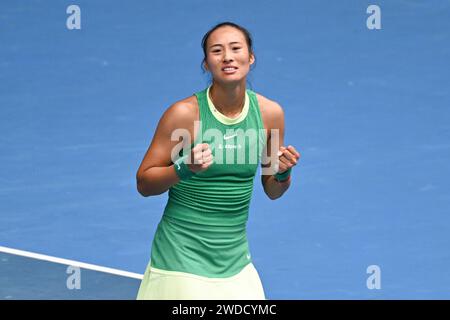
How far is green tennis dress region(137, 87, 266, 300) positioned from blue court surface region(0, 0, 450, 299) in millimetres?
2735

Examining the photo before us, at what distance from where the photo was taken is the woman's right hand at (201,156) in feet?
21.4

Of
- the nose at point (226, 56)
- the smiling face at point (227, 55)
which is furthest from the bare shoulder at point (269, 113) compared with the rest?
the nose at point (226, 56)

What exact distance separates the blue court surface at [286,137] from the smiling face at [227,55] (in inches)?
119

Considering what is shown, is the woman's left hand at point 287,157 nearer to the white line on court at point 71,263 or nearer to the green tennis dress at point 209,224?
the green tennis dress at point 209,224

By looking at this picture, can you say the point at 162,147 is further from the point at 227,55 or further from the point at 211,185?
the point at 227,55

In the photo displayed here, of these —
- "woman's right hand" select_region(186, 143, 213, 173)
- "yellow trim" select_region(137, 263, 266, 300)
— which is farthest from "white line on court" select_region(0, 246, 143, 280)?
"woman's right hand" select_region(186, 143, 213, 173)

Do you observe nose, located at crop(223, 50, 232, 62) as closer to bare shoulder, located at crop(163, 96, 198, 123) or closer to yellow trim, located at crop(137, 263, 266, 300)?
bare shoulder, located at crop(163, 96, 198, 123)

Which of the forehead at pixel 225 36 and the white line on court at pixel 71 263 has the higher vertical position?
the forehead at pixel 225 36

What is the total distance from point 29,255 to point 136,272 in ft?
2.65

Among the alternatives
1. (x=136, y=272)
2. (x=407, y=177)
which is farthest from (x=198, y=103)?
(x=407, y=177)

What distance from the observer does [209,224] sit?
6949 mm

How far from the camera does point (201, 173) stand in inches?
272

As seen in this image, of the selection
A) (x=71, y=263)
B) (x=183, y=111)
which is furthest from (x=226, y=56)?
(x=71, y=263)
